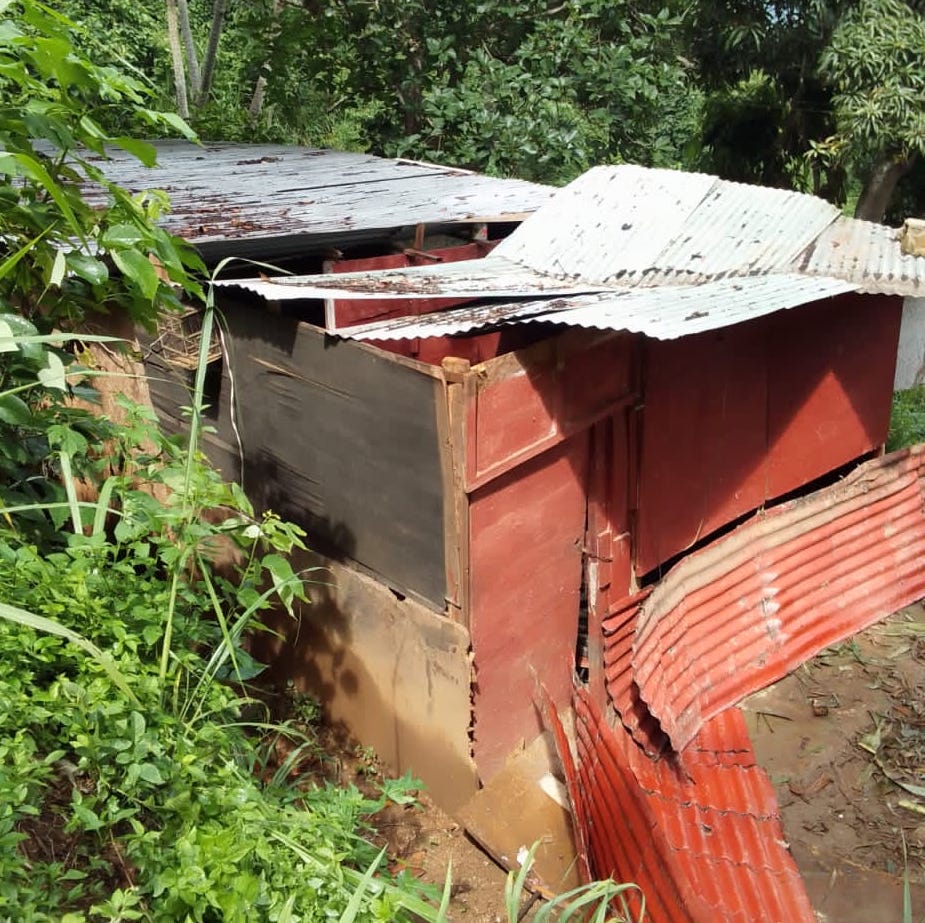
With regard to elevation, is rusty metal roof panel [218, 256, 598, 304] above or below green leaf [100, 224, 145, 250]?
below

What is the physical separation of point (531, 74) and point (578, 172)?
110 cm

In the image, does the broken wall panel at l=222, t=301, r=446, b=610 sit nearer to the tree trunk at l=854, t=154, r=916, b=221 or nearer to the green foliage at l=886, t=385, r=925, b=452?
the green foliage at l=886, t=385, r=925, b=452

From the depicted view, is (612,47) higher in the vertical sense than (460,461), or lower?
higher

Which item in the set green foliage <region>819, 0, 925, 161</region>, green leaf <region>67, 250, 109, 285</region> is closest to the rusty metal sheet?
green leaf <region>67, 250, 109, 285</region>

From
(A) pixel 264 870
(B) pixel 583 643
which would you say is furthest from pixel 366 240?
(A) pixel 264 870

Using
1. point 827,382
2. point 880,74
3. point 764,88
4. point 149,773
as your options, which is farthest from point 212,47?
Answer: point 149,773

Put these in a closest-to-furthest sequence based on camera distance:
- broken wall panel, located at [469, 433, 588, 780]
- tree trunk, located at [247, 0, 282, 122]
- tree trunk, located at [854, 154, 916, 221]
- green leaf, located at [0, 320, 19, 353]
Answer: green leaf, located at [0, 320, 19, 353]
broken wall panel, located at [469, 433, 588, 780]
tree trunk, located at [854, 154, 916, 221]
tree trunk, located at [247, 0, 282, 122]

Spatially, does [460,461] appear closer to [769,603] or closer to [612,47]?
[769,603]

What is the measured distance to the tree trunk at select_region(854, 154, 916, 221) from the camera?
9.96m

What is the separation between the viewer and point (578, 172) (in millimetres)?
10023

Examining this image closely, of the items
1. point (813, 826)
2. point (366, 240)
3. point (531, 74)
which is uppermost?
point (531, 74)

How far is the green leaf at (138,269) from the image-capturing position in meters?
2.46

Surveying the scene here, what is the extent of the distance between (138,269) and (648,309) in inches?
73.0

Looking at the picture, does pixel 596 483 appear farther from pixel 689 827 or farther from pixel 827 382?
pixel 827 382
